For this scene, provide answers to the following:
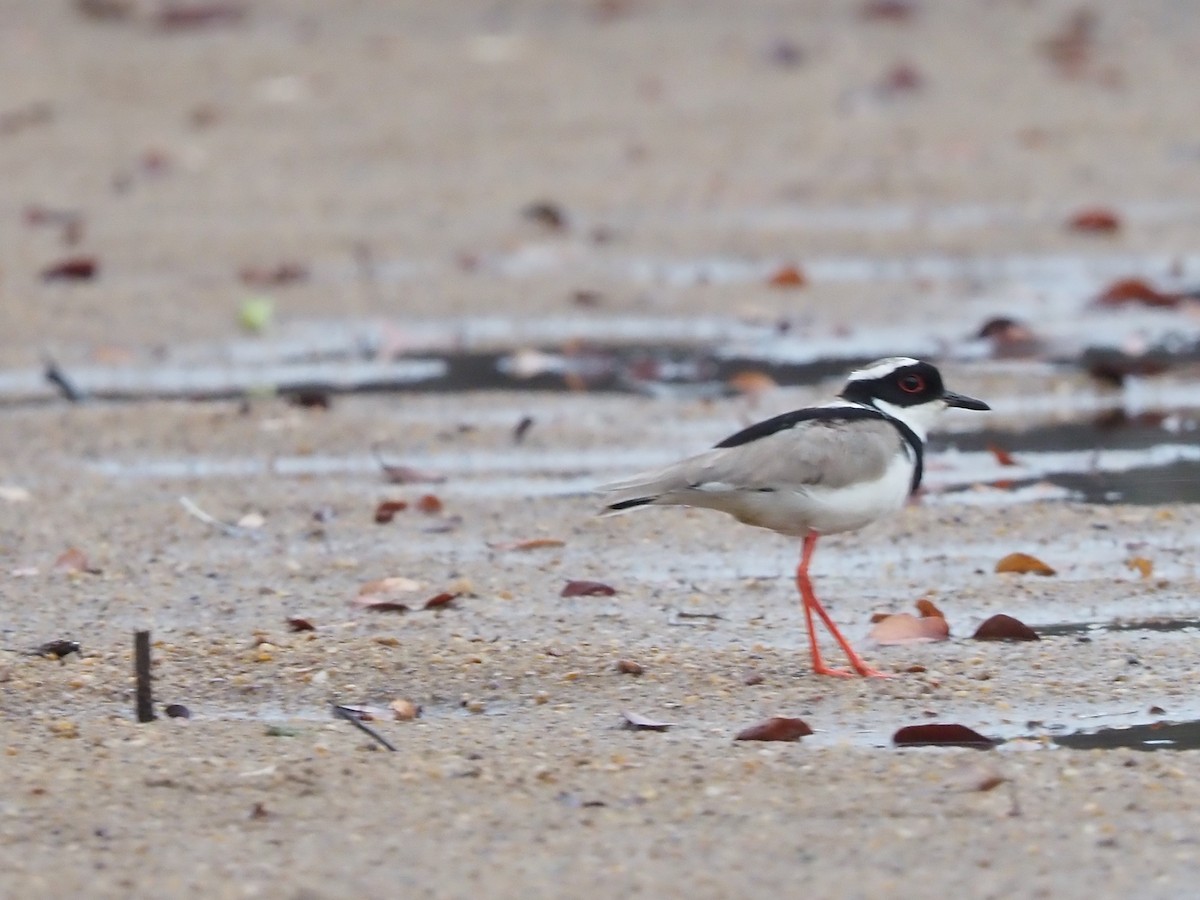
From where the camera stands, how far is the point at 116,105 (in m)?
16.5

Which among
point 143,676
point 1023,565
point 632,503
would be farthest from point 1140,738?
point 143,676

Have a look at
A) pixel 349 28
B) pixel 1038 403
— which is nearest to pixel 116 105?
pixel 349 28

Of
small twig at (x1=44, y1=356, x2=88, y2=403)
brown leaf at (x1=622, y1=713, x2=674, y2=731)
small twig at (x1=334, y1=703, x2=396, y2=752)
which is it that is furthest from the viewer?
small twig at (x1=44, y1=356, x2=88, y2=403)

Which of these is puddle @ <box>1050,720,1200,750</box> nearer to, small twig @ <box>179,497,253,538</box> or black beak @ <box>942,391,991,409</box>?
black beak @ <box>942,391,991,409</box>

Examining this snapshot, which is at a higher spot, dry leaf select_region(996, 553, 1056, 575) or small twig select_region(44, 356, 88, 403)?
small twig select_region(44, 356, 88, 403)

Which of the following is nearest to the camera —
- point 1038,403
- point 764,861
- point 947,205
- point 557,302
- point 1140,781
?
point 764,861

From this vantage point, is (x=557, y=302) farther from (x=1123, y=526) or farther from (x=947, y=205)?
(x=1123, y=526)

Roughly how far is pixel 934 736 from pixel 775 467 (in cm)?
98

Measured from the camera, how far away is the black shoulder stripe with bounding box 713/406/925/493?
620 cm

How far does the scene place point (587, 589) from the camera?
6.81 m

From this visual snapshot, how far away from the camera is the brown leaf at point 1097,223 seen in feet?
42.6

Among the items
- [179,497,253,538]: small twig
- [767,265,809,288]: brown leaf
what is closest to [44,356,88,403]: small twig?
[179,497,253,538]: small twig

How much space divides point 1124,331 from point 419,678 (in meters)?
5.64

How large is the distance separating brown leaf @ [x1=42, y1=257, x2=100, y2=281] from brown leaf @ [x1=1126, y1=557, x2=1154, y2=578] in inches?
265
